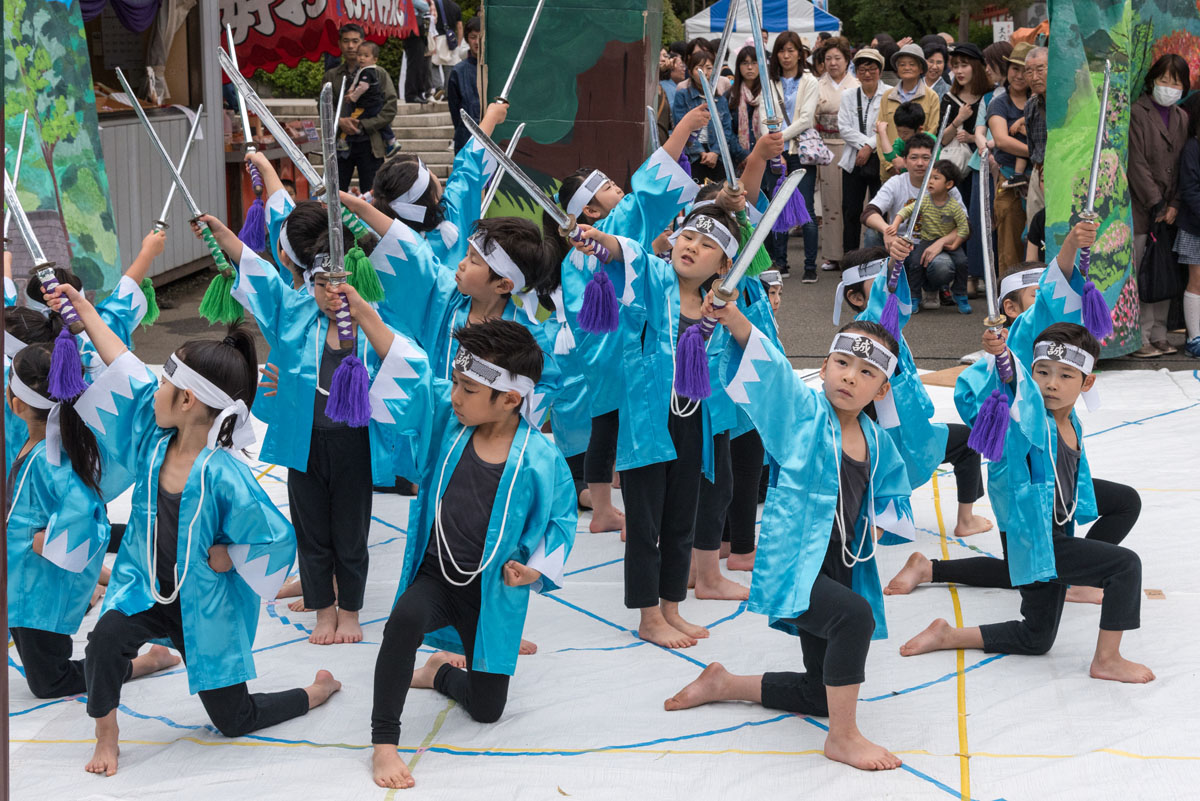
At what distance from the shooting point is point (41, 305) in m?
4.27

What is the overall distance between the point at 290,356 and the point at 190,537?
0.95 meters

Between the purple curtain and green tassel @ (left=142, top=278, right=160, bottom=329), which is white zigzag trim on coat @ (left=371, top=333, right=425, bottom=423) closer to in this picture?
green tassel @ (left=142, top=278, right=160, bottom=329)

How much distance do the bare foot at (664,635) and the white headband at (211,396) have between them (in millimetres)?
1399

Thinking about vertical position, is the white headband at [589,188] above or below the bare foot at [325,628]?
above

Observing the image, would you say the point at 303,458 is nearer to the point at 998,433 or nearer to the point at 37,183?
the point at 998,433

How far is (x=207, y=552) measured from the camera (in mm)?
3152

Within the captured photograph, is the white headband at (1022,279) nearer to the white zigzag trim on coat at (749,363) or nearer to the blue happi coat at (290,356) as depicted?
the white zigzag trim on coat at (749,363)

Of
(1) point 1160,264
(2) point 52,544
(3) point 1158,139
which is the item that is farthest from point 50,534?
(1) point 1160,264

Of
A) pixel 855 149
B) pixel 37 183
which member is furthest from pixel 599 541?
pixel 855 149

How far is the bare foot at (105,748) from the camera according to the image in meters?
3.11

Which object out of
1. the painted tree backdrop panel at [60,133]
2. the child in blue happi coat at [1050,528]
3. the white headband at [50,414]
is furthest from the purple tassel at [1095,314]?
the painted tree backdrop panel at [60,133]

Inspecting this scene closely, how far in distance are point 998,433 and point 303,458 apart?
1.98 m

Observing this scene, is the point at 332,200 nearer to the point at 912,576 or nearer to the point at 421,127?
the point at 912,576

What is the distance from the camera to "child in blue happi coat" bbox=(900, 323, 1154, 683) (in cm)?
360
